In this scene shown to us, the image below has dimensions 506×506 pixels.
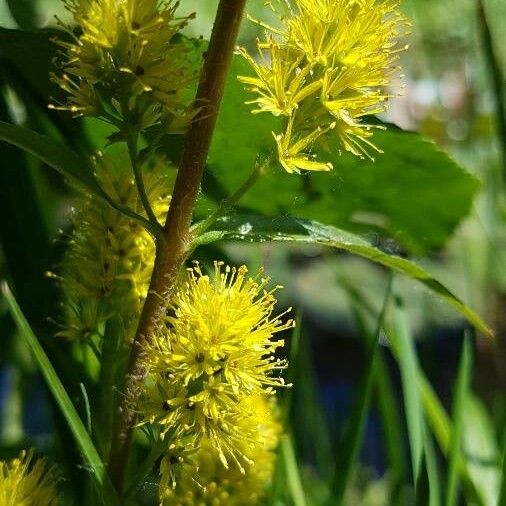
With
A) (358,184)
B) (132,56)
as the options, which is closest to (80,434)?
(132,56)

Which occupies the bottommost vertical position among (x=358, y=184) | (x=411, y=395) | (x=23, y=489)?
(x=23, y=489)

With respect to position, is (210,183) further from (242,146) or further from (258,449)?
(258,449)

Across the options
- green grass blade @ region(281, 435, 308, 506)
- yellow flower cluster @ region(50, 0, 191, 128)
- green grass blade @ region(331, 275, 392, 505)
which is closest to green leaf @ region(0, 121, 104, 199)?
yellow flower cluster @ region(50, 0, 191, 128)

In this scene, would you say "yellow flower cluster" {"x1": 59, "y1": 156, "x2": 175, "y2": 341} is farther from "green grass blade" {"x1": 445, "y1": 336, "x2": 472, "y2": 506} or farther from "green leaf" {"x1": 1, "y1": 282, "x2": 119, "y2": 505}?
"green grass blade" {"x1": 445, "y1": 336, "x2": 472, "y2": 506}

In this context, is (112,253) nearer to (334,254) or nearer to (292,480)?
(292,480)

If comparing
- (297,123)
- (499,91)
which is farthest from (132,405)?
(499,91)

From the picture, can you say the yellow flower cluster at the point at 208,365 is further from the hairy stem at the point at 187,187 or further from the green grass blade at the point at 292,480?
the green grass blade at the point at 292,480
